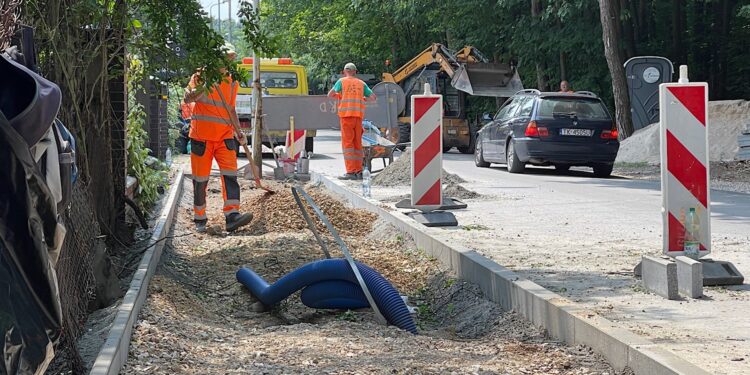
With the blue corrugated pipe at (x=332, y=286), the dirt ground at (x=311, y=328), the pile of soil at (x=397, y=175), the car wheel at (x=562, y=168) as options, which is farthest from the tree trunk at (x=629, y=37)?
the blue corrugated pipe at (x=332, y=286)

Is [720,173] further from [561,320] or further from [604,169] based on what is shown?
[561,320]

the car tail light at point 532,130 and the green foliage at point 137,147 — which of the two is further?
the car tail light at point 532,130

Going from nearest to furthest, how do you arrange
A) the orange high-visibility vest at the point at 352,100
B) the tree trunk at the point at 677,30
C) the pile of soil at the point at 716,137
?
the orange high-visibility vest at the point at 352,100 → the pile of soil at the point at 716,137 → the tree trunk at the point at 677,30

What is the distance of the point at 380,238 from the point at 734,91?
2555 centimetres

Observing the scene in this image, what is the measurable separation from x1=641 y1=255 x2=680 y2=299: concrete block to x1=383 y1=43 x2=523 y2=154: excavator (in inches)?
950

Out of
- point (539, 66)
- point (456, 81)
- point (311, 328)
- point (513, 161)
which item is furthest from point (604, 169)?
point (539, 66)

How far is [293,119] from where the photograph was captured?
73.7ft

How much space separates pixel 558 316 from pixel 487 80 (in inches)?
1043

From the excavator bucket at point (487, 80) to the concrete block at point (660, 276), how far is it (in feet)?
79.0

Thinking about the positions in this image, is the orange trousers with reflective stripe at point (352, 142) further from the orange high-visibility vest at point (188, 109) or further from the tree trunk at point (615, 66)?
the tree trunk at point (615, 66)

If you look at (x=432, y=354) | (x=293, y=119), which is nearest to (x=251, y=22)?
(x=432, y=354)

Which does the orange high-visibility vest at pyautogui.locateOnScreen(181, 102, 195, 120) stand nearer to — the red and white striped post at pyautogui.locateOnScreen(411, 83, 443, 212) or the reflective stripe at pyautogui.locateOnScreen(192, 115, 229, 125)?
the reflective stripe at pyautogui.locateOnScreen(192, 115, 229, 125)

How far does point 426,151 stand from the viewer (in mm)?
11906

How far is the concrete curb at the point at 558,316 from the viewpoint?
203 inches
